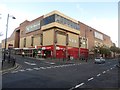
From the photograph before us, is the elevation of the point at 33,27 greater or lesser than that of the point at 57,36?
greater

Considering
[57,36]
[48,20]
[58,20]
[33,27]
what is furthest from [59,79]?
[33,27]

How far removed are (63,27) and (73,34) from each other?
29.7 ft

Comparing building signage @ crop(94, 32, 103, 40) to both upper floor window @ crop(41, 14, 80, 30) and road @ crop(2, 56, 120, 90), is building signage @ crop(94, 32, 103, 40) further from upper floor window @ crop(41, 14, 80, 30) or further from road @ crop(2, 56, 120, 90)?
road @ crop(2, 56, 120, 90)

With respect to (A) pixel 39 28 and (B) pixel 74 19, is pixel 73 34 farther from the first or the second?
(A) pixel 39 28

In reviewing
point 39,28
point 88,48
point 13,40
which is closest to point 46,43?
point 39,28

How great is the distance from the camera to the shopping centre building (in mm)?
58125

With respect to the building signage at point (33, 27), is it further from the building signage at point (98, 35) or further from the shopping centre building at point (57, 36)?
the building signage at point (98, 35)

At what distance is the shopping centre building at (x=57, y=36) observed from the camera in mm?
58125

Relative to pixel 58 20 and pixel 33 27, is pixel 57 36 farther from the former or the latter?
pixel 33 27

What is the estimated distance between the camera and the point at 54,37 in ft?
188

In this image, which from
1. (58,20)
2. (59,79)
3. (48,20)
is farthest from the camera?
(48,20)

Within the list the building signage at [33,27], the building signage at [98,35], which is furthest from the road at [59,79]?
the building signage at [98,35]

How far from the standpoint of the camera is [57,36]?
58469 mm

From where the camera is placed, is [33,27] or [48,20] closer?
[48,20]
